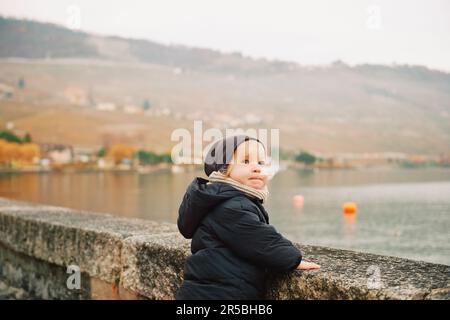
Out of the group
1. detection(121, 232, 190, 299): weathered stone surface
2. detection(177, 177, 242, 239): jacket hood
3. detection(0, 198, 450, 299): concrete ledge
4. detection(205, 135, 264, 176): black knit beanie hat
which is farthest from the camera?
detection(121, 232, 190, 299): weathered stone surface

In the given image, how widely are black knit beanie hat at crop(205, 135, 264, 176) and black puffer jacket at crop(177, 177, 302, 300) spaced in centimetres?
10

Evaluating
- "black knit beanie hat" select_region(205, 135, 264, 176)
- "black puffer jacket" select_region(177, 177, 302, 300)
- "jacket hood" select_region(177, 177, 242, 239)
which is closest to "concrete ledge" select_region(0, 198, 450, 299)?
"black puffer jacket" select_region(177, 177, 302, 300)

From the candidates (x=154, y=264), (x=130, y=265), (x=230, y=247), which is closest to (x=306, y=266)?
(x=230, y=247)

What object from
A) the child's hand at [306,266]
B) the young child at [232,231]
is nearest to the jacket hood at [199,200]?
the young child at [232,231]

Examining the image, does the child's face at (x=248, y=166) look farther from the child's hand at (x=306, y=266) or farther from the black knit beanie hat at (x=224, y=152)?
the child's hand at (x=306, y=266)

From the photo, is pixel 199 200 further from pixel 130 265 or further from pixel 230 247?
pixel 130 265

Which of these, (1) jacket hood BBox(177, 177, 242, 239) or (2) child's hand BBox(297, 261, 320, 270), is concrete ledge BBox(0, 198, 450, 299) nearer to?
(2) child's hand BBox(297, 261, 320, 270)

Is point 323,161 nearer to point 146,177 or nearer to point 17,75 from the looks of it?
point 146,177

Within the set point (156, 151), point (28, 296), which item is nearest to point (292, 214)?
point (28, 296)

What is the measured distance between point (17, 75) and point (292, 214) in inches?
5191

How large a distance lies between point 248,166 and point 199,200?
0.26m

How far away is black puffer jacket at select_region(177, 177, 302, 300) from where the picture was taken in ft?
7.38

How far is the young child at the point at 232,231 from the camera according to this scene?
225cm

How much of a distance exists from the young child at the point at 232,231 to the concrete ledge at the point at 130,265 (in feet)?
0.58
